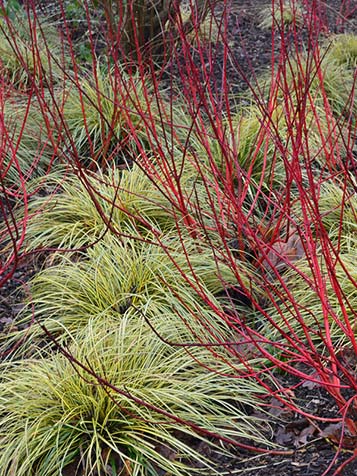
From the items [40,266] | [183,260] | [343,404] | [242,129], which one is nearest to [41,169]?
[40,266]

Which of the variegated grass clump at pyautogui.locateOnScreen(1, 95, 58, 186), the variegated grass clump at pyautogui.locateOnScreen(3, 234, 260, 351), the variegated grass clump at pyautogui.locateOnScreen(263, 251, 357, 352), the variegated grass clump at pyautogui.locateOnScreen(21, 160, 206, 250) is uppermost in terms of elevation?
the variegated grass clump at pyautogui.locateOnScreen(1, 95, 58, 186)

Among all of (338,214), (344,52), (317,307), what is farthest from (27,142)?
(344,52)

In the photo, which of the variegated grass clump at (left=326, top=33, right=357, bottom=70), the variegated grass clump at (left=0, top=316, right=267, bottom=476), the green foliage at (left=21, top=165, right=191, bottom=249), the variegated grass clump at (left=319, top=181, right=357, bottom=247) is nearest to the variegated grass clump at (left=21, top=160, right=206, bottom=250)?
the green foliage at (left=21, top=165, right=191, bottom=249)

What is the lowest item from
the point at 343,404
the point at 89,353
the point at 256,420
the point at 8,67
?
the point at 256,420

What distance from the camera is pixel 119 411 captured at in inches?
102

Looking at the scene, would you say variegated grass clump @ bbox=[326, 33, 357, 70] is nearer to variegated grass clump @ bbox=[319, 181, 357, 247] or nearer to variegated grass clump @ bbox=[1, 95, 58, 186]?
variegated grass clump @ bbox=[319, 181, 357, 247]

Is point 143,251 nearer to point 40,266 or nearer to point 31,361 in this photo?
point 40,266

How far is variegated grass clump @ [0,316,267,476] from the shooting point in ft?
8.20

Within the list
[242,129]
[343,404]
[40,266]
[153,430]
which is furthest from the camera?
Answer: [242,129]

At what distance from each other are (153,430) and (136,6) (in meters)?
3.85

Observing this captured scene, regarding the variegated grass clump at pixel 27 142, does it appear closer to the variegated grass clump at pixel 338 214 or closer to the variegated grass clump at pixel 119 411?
the variegated grass clump at pixel 338 214

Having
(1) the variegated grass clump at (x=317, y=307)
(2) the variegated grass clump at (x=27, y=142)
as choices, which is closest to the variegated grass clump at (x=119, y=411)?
(1) the variegated grass clump at (x=317, y=307)

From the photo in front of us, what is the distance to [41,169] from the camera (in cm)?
460

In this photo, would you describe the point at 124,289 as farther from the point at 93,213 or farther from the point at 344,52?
the point at 344,52
